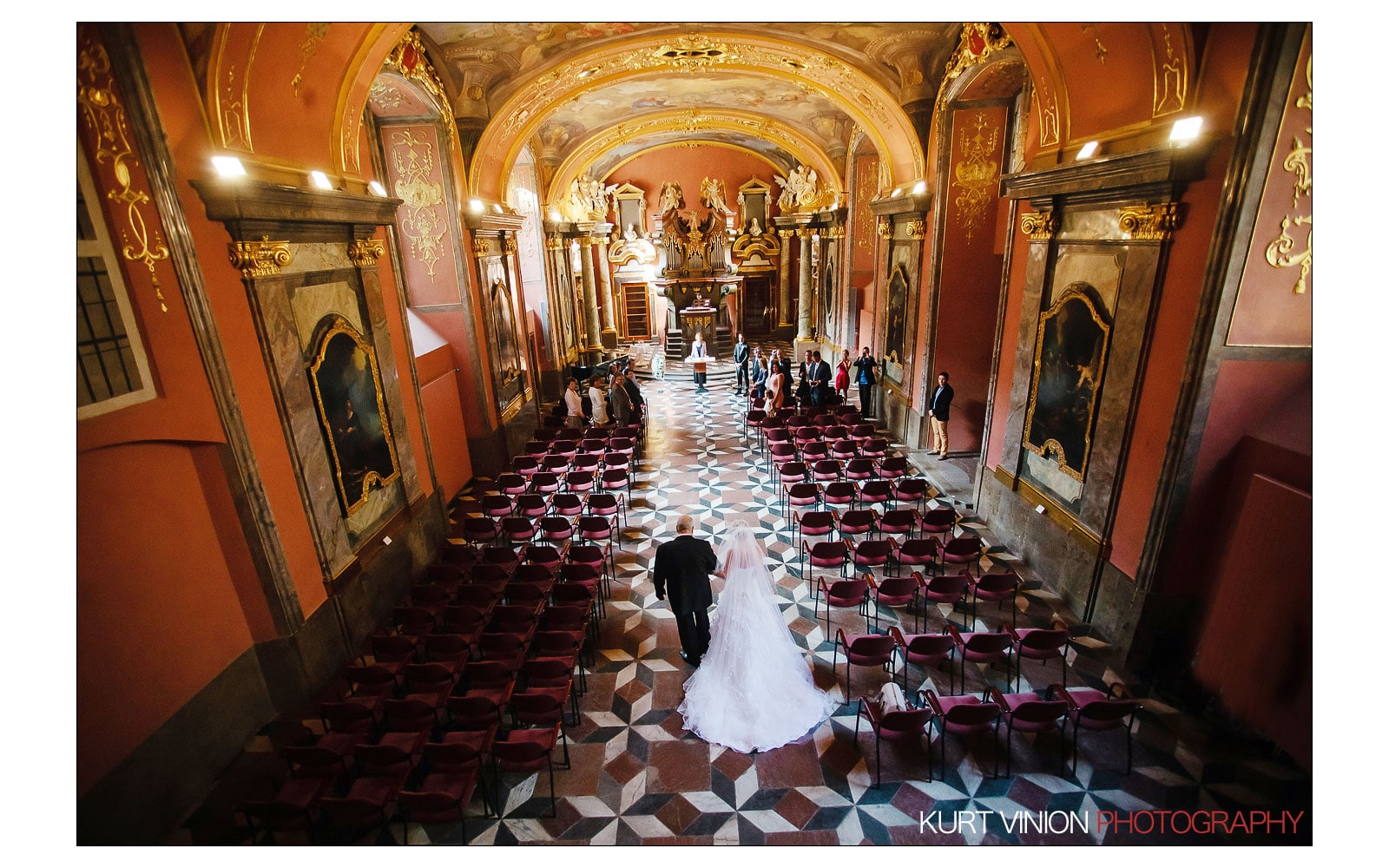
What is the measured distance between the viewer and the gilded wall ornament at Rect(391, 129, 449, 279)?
9844 mm

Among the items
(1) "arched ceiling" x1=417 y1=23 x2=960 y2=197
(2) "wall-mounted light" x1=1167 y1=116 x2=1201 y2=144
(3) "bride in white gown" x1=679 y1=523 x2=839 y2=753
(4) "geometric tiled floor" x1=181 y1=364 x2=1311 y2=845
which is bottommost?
(4) "geometric tiled floor" x1=181 y1=364 x2=1311 y2=845

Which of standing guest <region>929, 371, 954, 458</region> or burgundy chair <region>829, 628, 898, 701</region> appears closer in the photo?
burgundy chair <region>829, 628, 898, 701</region>

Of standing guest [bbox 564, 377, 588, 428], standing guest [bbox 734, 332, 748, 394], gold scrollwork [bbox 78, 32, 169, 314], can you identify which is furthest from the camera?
standing guest [bbox 734, 332, 748, 394]

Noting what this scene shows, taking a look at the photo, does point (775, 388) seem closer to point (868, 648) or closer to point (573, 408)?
point (573, 408)

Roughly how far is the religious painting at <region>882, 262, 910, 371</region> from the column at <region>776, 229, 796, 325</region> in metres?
12.1

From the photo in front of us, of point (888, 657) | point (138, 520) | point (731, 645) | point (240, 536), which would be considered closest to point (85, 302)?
point (138, 520)

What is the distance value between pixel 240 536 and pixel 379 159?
7294 mm

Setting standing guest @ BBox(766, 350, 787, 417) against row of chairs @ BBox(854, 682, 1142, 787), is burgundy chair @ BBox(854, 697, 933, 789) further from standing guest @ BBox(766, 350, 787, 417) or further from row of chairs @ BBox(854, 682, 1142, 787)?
standing guest @ BBox(766, 350, 787, 417)

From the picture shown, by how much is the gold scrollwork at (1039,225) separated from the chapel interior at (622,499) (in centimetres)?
3

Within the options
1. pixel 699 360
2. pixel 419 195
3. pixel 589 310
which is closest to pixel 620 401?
pixel 419 195

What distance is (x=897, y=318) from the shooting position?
1241cm

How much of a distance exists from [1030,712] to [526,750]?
3734 mm

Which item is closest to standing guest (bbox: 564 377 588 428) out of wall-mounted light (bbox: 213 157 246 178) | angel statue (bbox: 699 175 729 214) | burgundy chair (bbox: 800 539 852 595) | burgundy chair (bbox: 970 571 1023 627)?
burgundy chair (bbox: 800 539 852 595)

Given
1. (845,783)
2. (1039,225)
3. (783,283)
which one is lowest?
(845,783)
